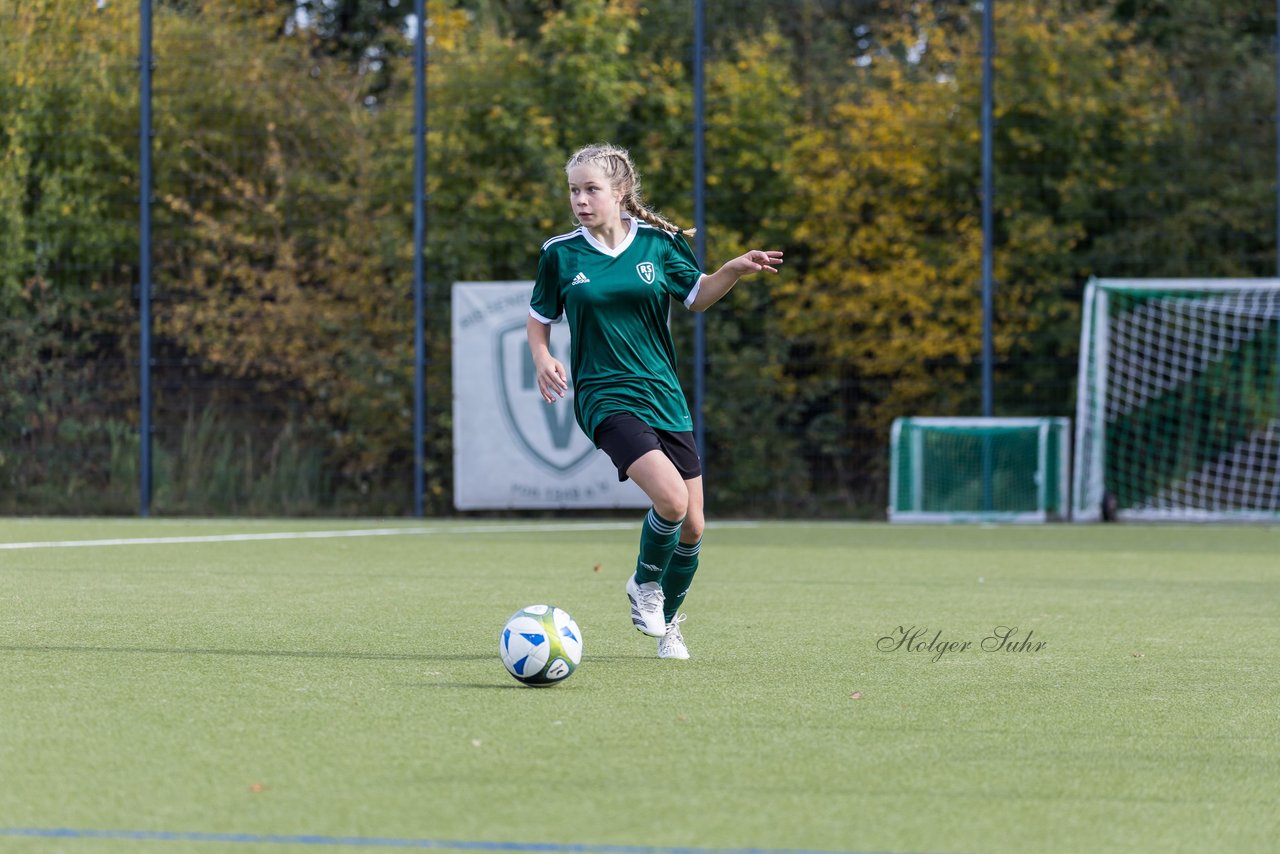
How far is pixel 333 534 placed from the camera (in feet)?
43.2

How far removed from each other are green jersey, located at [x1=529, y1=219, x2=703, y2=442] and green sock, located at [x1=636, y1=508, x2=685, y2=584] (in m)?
0.33

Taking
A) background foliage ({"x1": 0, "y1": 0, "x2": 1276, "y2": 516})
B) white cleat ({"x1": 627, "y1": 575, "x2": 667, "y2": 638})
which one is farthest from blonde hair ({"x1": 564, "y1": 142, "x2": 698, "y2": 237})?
background foliage ({"x1": 0, "y1": 0, "x2": 1276, "y2": 516})

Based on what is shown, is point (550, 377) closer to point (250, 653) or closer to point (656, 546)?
point (656, 546)

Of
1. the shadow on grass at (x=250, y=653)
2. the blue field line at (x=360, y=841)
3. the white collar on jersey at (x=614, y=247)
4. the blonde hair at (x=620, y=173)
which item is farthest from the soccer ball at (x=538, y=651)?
the blue field line at (x=360, y=841)

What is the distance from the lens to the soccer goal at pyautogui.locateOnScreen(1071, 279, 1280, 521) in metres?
15.3

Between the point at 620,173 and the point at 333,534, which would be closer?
the point at 620,173

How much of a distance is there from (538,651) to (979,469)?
10.7m

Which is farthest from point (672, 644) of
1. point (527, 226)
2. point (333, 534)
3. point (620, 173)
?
point (527, 226)

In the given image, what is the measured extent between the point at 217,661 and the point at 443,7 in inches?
508

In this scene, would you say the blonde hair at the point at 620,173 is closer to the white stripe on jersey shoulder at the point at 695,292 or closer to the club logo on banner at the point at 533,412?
the white stripe on jersey shoulder at the point at 695,292

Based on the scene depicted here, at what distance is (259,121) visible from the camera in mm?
16469

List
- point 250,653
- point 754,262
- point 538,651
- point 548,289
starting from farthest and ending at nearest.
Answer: point 548,289, point 250,653, point 754,262, point 538,651

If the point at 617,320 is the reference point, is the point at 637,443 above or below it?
below

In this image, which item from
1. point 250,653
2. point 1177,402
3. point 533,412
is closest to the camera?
point 250,653
